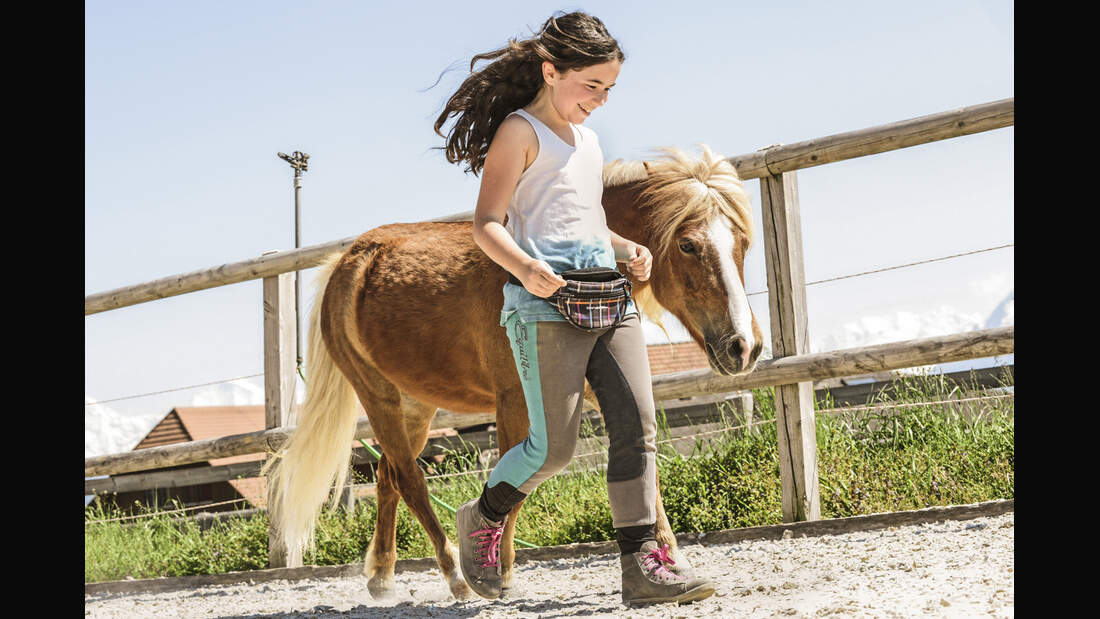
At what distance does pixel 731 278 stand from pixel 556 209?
2.02 feet

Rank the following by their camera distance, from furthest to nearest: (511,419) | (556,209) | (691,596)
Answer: (511,419) → (556,209) → (691,596)

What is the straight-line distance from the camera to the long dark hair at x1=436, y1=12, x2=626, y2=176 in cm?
233

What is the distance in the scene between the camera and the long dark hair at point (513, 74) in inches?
91.8

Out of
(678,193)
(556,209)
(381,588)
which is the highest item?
(678,193)

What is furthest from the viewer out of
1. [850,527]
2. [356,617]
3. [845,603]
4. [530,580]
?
[850,527]

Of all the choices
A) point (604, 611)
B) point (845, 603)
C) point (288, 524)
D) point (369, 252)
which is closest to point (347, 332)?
point (369, 252)

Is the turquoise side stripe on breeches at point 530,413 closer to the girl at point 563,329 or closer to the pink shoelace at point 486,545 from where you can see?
the girl at point 563,329

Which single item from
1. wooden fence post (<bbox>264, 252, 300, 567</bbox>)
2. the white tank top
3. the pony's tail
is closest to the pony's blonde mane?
the white tank top

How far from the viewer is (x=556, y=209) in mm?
2312

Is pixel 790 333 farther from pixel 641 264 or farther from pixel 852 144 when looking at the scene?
pixel 641 264

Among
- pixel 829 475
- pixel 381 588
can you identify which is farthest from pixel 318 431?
pixel 829 475
